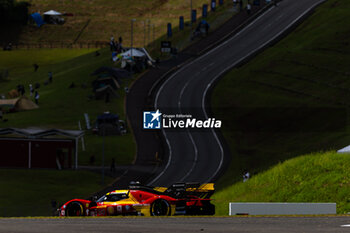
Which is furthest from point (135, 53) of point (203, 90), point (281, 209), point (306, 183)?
point (281, 209)

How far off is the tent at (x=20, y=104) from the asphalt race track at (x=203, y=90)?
2117 centimetres

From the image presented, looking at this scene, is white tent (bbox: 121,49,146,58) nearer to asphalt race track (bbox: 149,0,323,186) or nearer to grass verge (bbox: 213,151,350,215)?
asphalt race track (bbox: 149,0,323,186)

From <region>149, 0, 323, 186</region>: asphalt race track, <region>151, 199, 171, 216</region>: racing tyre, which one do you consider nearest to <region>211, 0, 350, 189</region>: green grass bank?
<region>149, 0, 323, 186</region>: asphalt race track

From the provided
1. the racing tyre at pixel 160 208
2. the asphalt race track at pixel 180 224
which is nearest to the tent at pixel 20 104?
the racing tyre at pixel 160 208

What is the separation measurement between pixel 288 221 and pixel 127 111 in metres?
82.4

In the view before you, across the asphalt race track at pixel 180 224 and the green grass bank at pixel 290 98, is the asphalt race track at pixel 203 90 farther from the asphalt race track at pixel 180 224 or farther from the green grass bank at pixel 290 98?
the asphalt race track at pixel 180 224

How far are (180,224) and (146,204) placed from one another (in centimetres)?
557

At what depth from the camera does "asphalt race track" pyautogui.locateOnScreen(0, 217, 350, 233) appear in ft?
85.7

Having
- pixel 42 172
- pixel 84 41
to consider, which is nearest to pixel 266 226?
pixel 42 172

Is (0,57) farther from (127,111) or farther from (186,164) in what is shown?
(186,164)

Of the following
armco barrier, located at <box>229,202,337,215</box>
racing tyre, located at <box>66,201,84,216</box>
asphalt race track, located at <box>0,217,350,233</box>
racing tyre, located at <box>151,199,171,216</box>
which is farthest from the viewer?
racing tyre, located at <box>66,201,84,216</box>

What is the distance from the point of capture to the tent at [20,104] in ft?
389

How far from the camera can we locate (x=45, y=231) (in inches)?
1016

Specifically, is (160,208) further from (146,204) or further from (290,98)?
→ (290,98)
